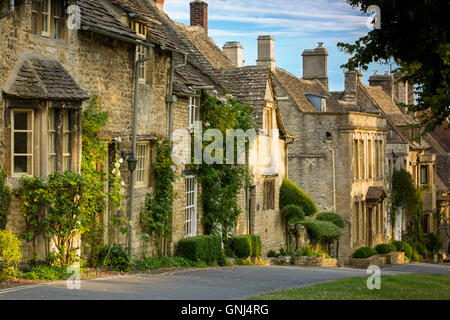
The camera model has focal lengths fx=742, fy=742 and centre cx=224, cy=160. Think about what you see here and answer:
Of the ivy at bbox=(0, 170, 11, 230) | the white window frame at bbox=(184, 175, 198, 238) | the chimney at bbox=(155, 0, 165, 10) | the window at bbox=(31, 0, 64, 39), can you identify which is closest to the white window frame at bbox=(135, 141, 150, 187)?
the white window frame at bbox=(184, 175, 198, 238)

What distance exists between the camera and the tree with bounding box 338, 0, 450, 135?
51.7 feet

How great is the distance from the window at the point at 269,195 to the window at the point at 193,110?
836cm

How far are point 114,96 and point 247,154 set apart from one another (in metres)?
10.7

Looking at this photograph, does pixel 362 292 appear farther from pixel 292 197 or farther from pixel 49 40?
pixel 292 197

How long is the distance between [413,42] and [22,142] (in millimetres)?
8999

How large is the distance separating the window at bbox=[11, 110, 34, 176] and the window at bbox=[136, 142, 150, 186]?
5.31 metres

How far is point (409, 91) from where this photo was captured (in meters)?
68.8

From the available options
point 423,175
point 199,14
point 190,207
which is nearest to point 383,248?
point 423,175

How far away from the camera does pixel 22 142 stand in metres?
16.2

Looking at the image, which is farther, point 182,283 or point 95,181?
point 95,181

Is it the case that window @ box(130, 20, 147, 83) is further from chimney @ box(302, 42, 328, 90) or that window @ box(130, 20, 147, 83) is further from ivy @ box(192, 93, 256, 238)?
chimney @ box(302, 42, 328, 90)
